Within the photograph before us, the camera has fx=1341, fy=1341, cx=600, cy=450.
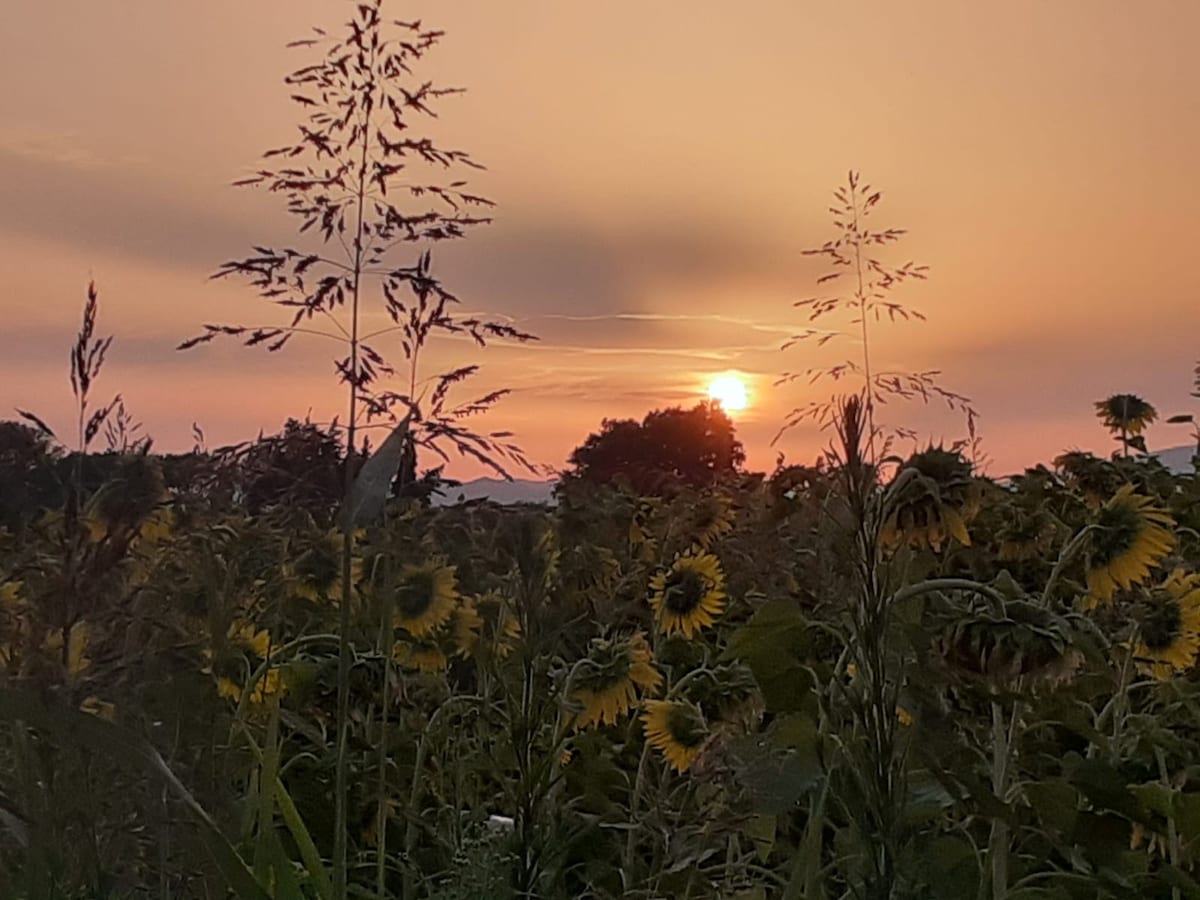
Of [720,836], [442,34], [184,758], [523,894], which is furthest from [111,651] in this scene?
[442,34]

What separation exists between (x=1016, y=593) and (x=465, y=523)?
0.68 metres

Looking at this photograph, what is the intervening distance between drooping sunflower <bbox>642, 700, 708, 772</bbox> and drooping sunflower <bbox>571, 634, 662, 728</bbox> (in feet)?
0.57

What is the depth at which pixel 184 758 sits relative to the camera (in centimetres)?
125

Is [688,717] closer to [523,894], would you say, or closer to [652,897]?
[652,897]

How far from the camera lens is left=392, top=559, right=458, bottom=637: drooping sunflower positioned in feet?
8.74

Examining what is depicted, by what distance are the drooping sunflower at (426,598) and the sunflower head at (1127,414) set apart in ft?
8.41

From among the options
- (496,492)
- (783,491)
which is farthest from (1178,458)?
(496,492)

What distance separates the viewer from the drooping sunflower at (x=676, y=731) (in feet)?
6.32

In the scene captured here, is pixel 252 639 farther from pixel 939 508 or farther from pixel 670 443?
pixel 670 443

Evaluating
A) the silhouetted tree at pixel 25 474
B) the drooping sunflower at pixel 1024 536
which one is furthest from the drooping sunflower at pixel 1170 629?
the silhouetted tree at pixel 25 474

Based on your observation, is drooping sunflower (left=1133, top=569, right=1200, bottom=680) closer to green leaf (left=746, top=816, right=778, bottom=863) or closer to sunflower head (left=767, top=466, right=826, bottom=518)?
sunflower head (left=767, top=466, right=826, bottom=518)

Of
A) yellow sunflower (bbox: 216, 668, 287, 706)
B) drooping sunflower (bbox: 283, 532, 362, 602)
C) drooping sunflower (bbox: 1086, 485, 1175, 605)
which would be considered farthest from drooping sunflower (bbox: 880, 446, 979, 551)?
drooping sunflower (bbox: 283, 532, 362, 602)

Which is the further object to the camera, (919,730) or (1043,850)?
(1043,850)

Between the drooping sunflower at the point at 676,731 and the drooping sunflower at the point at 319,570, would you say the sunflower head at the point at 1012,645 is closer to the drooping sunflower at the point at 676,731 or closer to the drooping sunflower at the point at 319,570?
the drooping sunflower at the point at 676,731
